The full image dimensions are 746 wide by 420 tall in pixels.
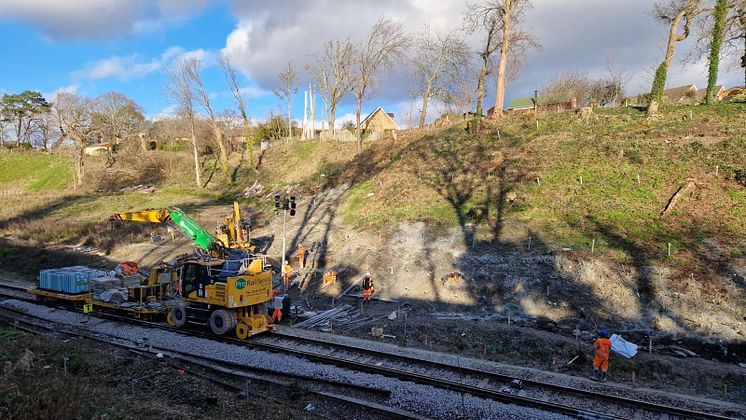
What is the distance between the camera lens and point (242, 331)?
15523mm

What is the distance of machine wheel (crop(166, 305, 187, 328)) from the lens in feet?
54.7

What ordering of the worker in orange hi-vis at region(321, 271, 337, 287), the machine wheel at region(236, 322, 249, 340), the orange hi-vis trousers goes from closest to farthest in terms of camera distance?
1. the machine wheel at region(236, 322, 249, 340)
2. the orange hi-vis trousers
3. the worker in orange hi-vis at region(321, 271, 337, 287)

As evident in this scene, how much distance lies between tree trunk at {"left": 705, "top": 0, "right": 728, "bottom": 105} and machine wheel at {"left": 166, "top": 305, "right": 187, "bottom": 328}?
4031 centimetres

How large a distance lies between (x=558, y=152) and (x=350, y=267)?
17090mm

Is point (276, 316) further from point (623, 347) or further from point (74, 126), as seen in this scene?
point (74, 126)

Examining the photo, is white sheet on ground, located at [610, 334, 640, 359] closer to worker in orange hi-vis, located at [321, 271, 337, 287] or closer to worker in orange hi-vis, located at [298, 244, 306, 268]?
worker in orange hi-vis, located at [321, 271, 337, 287]

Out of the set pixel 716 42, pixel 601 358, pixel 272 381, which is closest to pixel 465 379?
pixel 601 358

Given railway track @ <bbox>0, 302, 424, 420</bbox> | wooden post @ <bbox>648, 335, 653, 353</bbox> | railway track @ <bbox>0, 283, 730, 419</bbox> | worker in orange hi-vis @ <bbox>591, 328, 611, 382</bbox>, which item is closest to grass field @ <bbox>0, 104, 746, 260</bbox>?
wooden post @ <bbox>648, 335, 653, 353</bbox>

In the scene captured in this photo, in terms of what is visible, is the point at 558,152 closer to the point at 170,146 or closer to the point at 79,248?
the point at 79,248

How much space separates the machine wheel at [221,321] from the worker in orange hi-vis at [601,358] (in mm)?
11616

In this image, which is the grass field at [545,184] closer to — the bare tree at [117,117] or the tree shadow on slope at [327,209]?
the tree shadow on slope at [327,209]

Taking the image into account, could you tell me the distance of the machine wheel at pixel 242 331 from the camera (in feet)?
50.6

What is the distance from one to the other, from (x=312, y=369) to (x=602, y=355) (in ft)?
27.2

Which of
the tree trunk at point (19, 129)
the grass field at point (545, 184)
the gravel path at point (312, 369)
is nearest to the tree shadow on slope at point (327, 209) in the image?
the grass field at point (545, 184)
